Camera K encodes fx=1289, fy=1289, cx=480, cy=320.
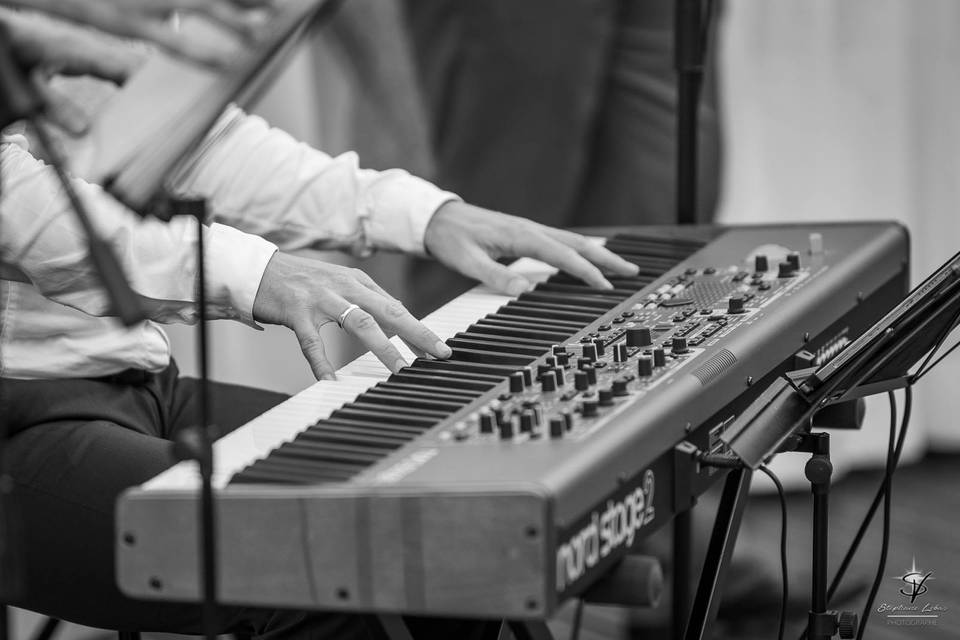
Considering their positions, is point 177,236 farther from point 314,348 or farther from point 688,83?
point 688,83

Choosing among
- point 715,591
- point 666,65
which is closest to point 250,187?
point 715,591

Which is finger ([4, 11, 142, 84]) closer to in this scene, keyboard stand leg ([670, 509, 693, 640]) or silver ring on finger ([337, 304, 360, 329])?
silver ring on finger ([337, 304, 360, 329])

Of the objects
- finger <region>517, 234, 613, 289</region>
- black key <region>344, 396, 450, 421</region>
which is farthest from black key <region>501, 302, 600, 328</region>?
black key <region>344, 396, 450, 421</region>

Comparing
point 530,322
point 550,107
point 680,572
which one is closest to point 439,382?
point 530,322

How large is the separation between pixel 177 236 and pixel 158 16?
0.47 m

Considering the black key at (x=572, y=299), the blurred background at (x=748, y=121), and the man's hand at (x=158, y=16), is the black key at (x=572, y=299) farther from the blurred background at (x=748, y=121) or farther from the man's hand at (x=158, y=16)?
the blurred background at (x=748, y=121)

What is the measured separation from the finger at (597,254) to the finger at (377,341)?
0.42 meters

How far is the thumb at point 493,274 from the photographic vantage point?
5.07 feet

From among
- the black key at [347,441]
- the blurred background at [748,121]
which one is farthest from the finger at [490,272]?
the blurred background at [748,121]

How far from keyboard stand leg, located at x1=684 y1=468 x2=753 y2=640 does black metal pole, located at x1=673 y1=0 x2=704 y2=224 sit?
2.19 ft

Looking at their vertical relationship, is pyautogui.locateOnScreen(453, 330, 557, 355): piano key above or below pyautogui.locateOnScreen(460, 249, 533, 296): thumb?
below

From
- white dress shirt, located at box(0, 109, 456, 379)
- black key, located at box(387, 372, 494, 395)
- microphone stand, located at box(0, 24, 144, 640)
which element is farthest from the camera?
white dress shirt, located at box(0, 109, 456, 379)

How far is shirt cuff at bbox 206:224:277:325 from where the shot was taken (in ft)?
4.28

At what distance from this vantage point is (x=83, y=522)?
126cm
